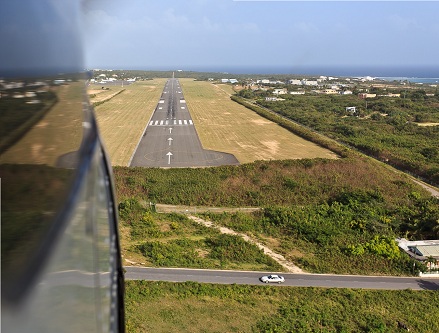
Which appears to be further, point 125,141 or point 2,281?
point 125,141

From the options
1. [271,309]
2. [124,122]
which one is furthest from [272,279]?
[124,122]

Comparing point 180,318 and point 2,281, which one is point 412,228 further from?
point 2,281

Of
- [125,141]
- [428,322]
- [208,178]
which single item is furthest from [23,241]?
[125,141]

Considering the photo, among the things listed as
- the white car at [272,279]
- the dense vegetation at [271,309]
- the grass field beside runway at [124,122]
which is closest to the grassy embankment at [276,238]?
the dense vegetation at [271,309]

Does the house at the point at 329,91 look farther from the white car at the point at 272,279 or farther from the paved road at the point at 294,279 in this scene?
the white car at the point at 272,279

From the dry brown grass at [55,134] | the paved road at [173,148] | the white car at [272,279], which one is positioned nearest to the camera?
the dry brown grass at [55,134]

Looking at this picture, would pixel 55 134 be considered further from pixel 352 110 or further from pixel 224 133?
pixel 352 110

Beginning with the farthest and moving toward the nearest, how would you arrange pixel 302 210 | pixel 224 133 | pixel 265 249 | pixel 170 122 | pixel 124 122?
pixel 170 122, pixel 124 122, pixel 224 133, pixel 302 210, pixel 265 249
